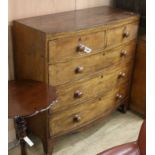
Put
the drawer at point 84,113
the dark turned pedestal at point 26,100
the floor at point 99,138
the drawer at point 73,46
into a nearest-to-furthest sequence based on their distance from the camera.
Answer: the dark turned pedestal at point 26,100
the drawer at point 73,46
the drawer at point 84,113
the floor at point 99,138

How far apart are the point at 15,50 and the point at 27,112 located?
586 mm

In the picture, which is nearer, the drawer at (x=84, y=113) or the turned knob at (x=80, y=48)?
the turned knob at (x=80, y=48)

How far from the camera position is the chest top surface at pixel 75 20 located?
150cm

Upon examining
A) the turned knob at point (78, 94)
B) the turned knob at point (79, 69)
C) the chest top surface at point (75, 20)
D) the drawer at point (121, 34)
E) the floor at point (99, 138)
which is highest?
the chest top surface at point (75, 20)

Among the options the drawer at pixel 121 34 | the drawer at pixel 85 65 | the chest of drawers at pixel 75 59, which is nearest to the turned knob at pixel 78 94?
the chest of drawers at pixel 75 59

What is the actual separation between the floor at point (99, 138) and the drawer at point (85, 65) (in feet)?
1.96

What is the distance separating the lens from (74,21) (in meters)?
1.67

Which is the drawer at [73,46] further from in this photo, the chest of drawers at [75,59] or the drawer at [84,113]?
the drawer at [84,113]

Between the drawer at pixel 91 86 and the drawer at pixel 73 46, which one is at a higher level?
the drawer at pixel 73 46

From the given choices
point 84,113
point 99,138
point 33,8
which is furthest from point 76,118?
point 33,8

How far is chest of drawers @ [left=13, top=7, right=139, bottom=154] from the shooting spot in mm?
1485
